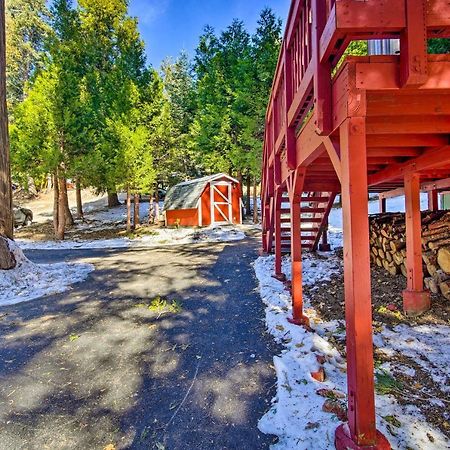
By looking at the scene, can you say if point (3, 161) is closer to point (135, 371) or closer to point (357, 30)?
point (135, 371)

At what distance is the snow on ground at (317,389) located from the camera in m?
2.00

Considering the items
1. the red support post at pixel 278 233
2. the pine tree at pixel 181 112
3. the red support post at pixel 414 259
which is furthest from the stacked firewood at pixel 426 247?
the pine tree at pixel 181 112

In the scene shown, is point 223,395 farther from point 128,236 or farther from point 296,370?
point 128,236

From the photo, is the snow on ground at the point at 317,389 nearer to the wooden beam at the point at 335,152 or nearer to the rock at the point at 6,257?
the wooden beam at the point at 335,152

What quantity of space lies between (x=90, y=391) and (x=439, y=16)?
3.75 meters

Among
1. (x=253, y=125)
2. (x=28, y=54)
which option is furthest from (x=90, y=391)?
(x=28, y=54)

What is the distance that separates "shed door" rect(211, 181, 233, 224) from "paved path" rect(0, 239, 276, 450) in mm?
11910

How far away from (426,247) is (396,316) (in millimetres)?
1315

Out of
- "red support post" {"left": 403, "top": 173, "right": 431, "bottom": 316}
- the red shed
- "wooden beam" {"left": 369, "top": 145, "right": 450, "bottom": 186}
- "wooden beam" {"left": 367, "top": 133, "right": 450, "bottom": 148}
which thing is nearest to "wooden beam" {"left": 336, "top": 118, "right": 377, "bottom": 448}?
"wooden beam" {"left": 367, "top": 133, "right": 450, "bottom": 148}

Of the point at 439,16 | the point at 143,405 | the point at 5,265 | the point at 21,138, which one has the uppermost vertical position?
the point at 21,138

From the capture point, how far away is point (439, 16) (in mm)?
1626

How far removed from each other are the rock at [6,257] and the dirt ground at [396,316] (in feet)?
20.0

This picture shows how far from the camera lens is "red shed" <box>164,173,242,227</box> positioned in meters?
17.2

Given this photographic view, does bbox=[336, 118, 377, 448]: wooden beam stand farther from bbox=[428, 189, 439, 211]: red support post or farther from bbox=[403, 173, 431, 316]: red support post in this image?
bbox=[428, 189, 439, 211]: red support post
